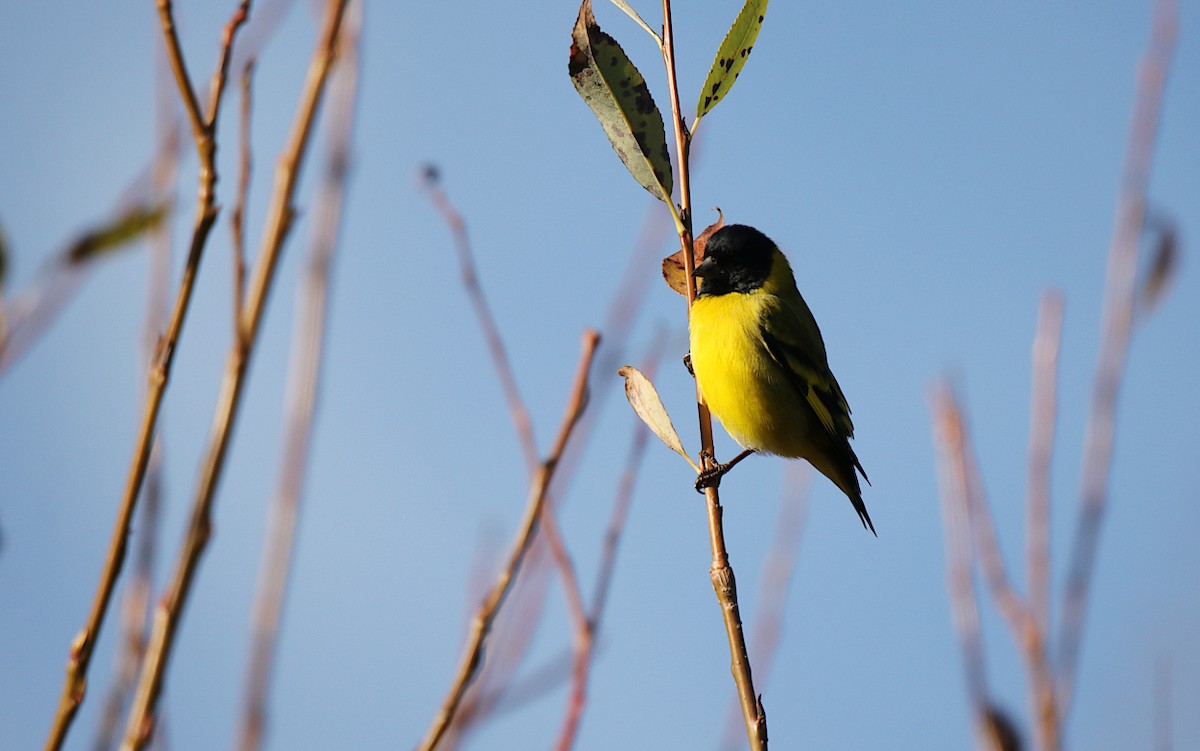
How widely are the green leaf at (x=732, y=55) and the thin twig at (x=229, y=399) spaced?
3.04 ft

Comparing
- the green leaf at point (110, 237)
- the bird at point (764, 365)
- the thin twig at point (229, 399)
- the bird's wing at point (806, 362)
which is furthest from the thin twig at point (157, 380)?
the bird's wing at point (806, 362)

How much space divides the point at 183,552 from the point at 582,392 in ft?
2.75

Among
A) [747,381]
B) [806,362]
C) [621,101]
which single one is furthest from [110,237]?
[806,362]

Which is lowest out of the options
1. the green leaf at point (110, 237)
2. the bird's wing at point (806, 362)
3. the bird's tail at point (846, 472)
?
the bird's tail at point (846, 472)

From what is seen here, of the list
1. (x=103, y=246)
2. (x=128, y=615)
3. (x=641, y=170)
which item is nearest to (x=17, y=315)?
(x=103, y=246)

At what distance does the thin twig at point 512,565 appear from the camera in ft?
4.22

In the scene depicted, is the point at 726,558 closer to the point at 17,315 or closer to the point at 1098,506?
the point at 1098,506

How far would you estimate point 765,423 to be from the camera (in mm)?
3951

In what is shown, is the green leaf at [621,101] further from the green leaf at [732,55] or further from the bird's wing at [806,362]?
the bird's wing at [806,362]

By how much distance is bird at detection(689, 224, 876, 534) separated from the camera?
3873mm

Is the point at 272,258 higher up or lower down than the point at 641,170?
lower down

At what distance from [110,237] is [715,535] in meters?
1.08

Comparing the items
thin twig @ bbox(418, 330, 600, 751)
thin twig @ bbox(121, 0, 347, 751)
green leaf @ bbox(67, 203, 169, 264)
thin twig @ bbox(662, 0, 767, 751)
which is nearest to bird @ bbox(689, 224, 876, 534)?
thin twig @ bbox(662, 0, 767, 751)

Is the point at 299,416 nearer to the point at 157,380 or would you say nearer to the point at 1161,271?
the point at 157,380
